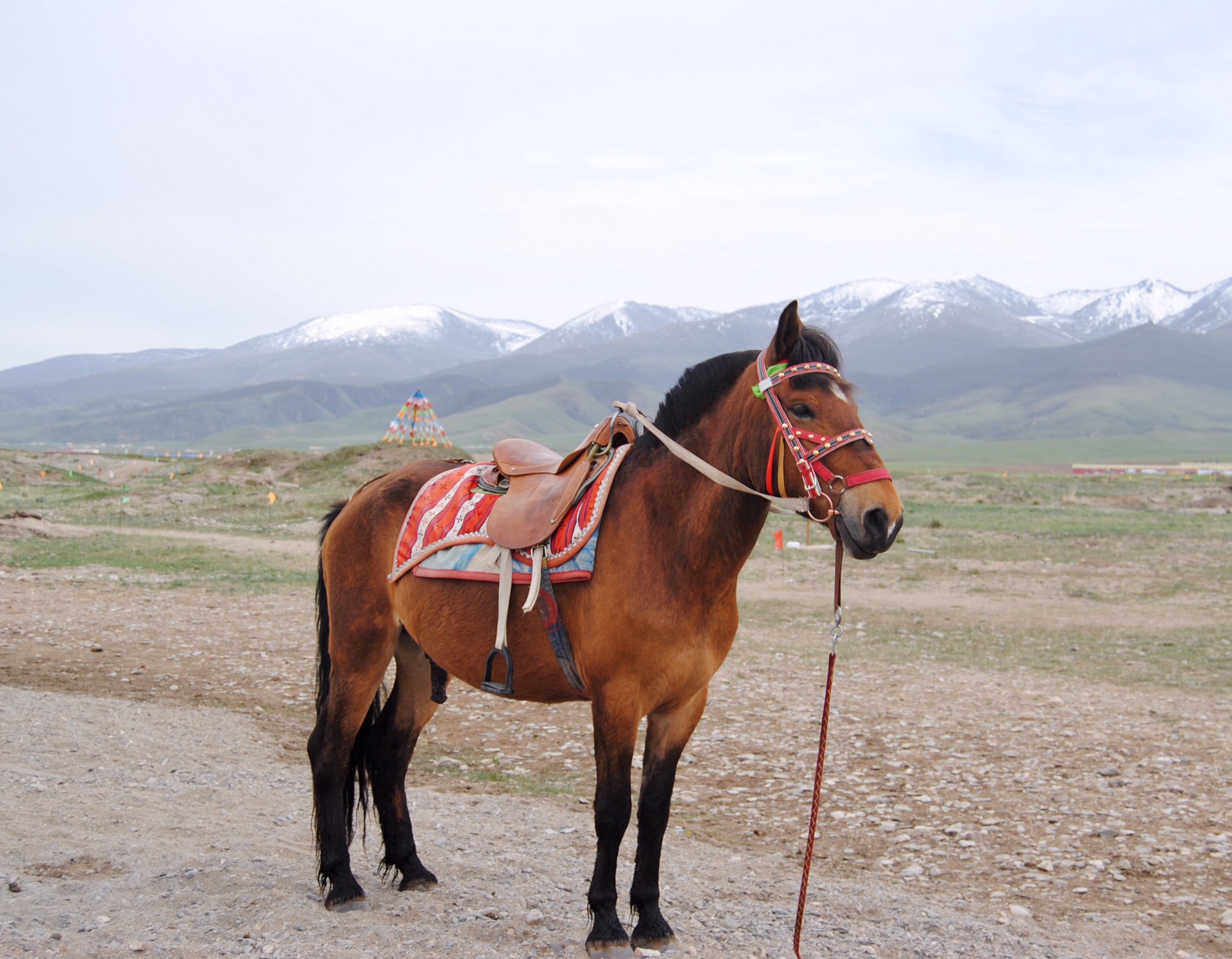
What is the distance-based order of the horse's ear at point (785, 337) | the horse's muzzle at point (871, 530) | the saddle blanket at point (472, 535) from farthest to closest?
the saddle blanket at point (472, 535) < the horse's ear at point (785, 337) < the horse's muzzle at point (871, 530)

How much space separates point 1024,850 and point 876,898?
134 centimetres

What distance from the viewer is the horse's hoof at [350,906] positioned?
15.8ft

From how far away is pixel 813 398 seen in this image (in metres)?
3.91

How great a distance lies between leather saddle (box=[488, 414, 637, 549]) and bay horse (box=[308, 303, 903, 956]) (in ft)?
0.66

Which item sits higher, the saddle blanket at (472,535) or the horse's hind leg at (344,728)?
the saddle blanket at (472,535)

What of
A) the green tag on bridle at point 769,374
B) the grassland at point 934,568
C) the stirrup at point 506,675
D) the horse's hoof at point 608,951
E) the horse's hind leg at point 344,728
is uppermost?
the green tag on bridle at point 769,374

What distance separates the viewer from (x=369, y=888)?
205 inches

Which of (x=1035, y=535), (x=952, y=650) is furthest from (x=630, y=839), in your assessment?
(x=1035, y=535)

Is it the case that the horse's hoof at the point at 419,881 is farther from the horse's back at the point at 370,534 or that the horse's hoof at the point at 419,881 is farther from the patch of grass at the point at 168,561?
the patch of grass at the point at 168,561

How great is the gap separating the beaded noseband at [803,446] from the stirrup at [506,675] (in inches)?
61.0

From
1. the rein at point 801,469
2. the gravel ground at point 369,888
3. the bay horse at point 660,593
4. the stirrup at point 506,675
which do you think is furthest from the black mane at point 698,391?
the gravel ground at point 369,888

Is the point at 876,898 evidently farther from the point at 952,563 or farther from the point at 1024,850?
the point at 952,563

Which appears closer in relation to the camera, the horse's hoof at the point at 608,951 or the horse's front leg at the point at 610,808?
the horse's front leg at the point at 610,808

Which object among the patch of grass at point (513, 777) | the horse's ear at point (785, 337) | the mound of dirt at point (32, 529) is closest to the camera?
the horse's ear at point (785, 337)
